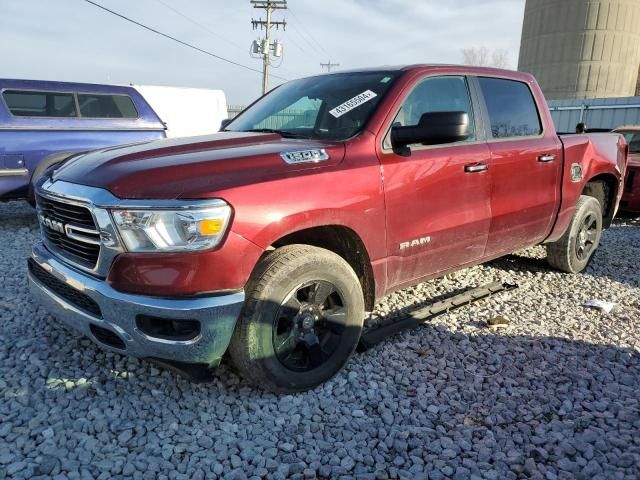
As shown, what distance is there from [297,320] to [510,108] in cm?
267

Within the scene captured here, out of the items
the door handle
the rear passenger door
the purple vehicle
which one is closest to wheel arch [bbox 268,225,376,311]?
the door handle

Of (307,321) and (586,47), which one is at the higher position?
(586,47)

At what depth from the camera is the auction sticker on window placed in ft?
10.4

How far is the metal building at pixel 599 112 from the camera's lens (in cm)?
1798

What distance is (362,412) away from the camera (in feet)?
8.65

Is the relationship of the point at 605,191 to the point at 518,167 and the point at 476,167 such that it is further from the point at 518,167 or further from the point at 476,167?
the point at 476,167

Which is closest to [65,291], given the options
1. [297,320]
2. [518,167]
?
[297,320]

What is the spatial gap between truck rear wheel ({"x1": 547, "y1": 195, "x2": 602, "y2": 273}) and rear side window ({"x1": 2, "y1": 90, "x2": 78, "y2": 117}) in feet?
22.0

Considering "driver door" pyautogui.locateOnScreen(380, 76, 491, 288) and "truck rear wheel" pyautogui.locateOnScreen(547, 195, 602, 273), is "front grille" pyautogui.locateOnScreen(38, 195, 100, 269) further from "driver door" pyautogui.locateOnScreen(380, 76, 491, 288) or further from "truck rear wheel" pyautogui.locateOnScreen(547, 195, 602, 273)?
"truck rear wheel" pyautogui.locateOnScreen(547, 195, 602, 273)

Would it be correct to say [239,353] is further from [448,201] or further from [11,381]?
[448,201]

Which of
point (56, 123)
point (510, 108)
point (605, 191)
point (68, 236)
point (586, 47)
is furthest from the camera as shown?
point (586, 47)

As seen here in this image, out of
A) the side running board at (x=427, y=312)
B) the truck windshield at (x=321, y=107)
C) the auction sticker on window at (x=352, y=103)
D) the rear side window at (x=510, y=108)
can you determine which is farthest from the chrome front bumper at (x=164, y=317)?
the rear side window at (x=510, y=108)

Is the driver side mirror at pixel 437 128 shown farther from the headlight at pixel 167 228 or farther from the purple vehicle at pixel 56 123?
the purple vehicle at pixel 56 123

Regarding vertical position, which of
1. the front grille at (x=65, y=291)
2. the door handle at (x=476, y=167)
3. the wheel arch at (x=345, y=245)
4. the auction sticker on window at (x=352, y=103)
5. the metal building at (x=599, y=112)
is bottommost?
the front grille at (x=65, y=291)
